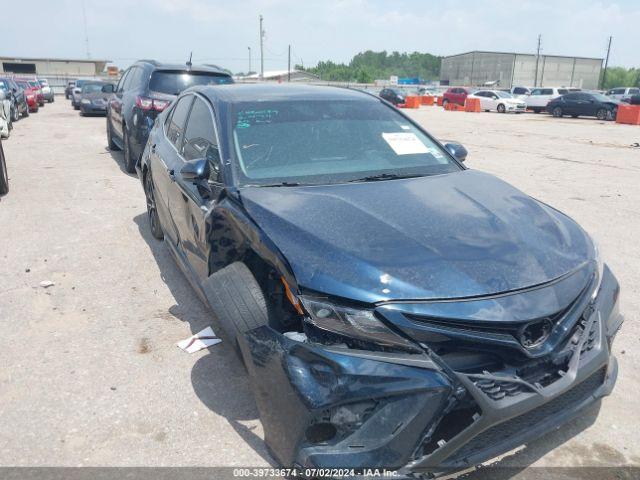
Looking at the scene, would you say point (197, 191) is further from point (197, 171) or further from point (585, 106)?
point (585, 106)

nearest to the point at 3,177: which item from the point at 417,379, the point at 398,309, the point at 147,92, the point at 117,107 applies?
the point at 147,92

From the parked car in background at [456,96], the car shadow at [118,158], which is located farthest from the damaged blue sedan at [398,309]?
the parked car in background at [456,96]

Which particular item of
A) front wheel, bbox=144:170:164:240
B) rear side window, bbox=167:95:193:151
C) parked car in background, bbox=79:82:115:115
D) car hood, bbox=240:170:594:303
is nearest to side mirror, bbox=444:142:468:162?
car hood, bbox=240:170:594:303

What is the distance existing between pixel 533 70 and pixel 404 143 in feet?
316

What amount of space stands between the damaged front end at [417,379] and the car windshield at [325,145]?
4.27 feet

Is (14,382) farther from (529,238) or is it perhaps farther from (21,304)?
(529,238)

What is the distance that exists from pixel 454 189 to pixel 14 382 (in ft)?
9.29

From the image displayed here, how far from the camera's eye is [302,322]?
86.1 inches

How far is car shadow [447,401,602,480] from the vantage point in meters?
2.44

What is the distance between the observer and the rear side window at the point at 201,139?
132 inches

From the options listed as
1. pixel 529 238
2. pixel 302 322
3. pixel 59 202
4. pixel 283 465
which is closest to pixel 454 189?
pixel 529 238

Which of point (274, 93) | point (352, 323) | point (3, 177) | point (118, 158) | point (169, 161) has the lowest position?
point (118, 158)

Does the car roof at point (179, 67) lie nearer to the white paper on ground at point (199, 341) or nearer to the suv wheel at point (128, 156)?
the suv wheel at point (128, 156)

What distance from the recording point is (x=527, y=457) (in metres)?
2.58
